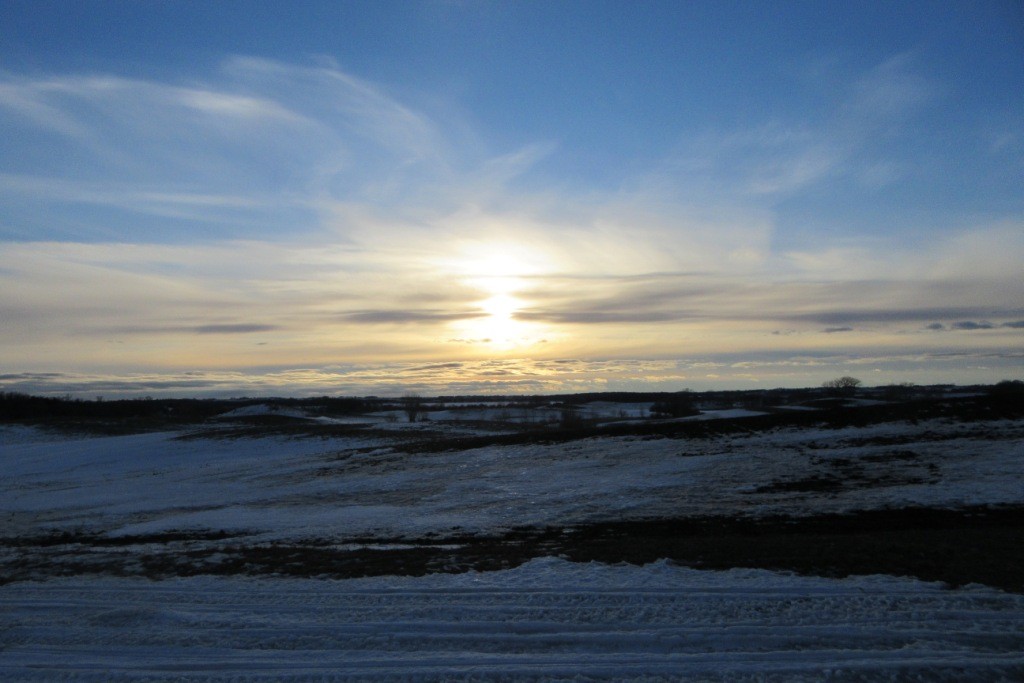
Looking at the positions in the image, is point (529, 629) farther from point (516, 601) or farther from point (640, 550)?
point (640, 550)

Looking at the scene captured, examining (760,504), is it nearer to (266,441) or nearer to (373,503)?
(373,503)

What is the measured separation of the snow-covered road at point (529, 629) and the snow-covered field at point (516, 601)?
32 millimetres

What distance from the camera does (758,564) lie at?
10750 millimetres

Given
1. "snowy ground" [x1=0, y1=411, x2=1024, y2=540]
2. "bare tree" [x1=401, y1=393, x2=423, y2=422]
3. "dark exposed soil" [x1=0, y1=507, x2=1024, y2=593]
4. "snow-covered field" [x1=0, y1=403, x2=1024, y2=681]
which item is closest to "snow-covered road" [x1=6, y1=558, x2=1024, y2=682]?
"snow-covered field" [x1=0, y1=403, x2=1024, y2=681]

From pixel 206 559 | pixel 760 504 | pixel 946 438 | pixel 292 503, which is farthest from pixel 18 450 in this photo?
pixel 946 438

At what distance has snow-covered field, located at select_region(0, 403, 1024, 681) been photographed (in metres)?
7.18

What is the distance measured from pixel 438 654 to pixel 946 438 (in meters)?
24.2

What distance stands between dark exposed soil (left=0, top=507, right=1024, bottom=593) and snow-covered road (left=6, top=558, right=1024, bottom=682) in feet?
2.75

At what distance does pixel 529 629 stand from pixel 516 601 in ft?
3.68

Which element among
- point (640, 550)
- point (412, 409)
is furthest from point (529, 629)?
point (412, 409)

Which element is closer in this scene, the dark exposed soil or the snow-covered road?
the snow-covered road

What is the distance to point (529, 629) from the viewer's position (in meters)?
8.24

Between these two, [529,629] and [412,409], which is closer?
[529,629]

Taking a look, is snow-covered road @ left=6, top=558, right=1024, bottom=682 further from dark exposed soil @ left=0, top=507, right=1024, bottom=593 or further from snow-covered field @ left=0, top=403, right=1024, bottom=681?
dark exposed soil @ left=0, top=507, right=1024, bottom=593
